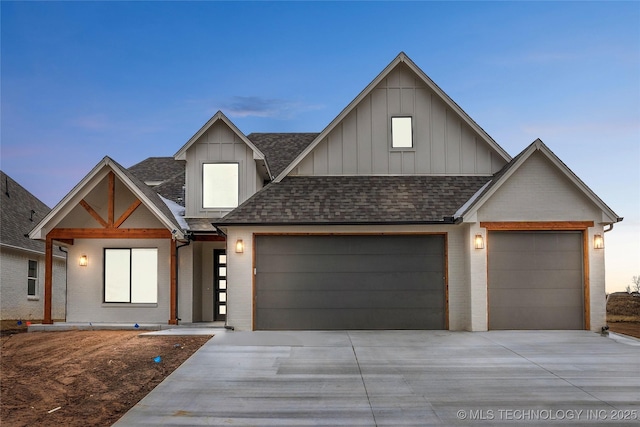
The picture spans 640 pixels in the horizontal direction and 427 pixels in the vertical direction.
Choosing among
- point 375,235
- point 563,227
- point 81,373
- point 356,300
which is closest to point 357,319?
point 356,300

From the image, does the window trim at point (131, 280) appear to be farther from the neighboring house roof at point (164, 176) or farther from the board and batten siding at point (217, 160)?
the neighboring house roof at point (164, 176)

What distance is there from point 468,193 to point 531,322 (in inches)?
147

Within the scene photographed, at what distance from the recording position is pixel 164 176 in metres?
20.4

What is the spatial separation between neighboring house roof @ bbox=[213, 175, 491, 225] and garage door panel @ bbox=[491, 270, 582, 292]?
206cm

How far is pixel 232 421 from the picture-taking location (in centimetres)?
608

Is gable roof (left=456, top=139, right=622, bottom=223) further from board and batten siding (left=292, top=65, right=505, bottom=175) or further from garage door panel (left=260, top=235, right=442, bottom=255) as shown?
board and batten siding (left=292, top=65, right=505, bottom=175)

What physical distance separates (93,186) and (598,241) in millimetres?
13551

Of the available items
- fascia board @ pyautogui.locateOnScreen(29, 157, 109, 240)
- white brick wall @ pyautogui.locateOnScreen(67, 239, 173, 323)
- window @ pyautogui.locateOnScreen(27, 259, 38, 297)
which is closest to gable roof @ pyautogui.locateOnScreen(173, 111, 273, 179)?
fascia board @ pyautogui.locateOnScreen(29, 157, 109, 240)

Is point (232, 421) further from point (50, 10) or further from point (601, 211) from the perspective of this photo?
point (50, 10)

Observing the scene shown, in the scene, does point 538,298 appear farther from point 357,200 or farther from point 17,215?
point 17,215

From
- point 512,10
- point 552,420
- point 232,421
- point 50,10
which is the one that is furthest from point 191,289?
point 512,10

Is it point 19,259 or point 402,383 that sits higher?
point 19,259

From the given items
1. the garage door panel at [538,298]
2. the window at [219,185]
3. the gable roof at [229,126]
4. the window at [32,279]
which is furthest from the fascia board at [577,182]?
the window at [32,279]

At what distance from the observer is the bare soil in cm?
1614
